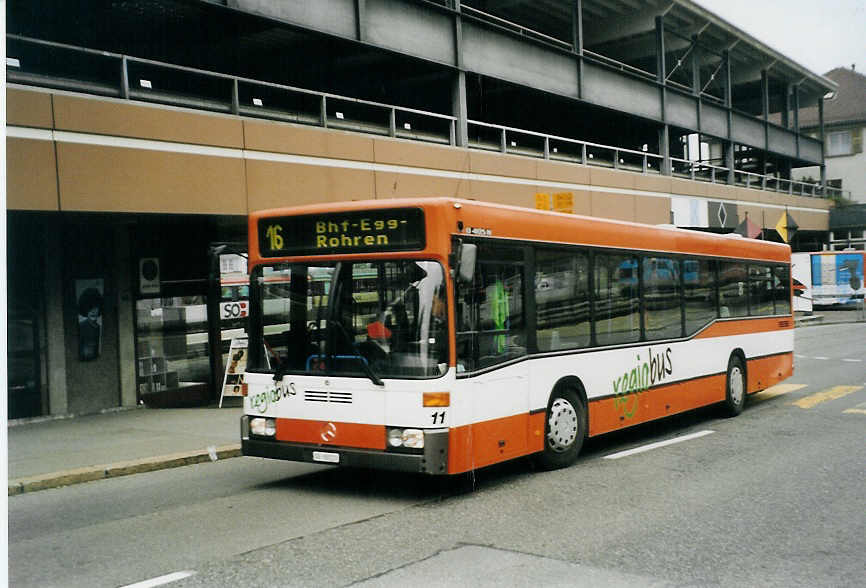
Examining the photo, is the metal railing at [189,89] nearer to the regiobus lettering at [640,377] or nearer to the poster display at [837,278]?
the regiobus lettering at [640,377]

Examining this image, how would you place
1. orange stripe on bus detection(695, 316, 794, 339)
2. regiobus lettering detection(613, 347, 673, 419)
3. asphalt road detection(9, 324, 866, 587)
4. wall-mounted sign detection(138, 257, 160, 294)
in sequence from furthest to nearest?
1. wall-mounted sign detection(138, 257, 160, 294)
2. orange stripe on bus detection(695, 316, 794, 339)
3. regiobus lettering detection(613, 347, 673, 419)
4. asphalt road detection(9, 324, 866, 587)

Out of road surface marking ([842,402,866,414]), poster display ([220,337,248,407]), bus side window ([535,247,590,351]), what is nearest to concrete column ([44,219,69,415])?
poster display ([220,337,248,407])

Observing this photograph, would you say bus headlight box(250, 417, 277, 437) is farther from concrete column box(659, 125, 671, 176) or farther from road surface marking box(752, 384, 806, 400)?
concrete column box(659, 125, 671, 176)

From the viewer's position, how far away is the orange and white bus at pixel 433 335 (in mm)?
7758

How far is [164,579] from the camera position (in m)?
5.66

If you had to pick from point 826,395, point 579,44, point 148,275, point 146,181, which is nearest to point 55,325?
point 148,275

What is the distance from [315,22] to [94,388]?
7796 mm

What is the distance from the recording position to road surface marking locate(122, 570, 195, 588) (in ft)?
18.2

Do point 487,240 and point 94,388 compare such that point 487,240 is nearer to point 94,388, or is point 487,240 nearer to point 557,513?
point 557,513

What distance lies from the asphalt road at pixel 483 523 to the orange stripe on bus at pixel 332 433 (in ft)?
1.71

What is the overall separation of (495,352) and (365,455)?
1541 millimetres

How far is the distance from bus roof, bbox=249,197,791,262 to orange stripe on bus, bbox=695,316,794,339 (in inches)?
41.1

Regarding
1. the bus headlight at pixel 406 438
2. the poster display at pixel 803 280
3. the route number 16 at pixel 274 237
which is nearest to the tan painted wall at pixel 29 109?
the route number 16 at pixel 274 237

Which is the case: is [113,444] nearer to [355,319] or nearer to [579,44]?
[355,319]
